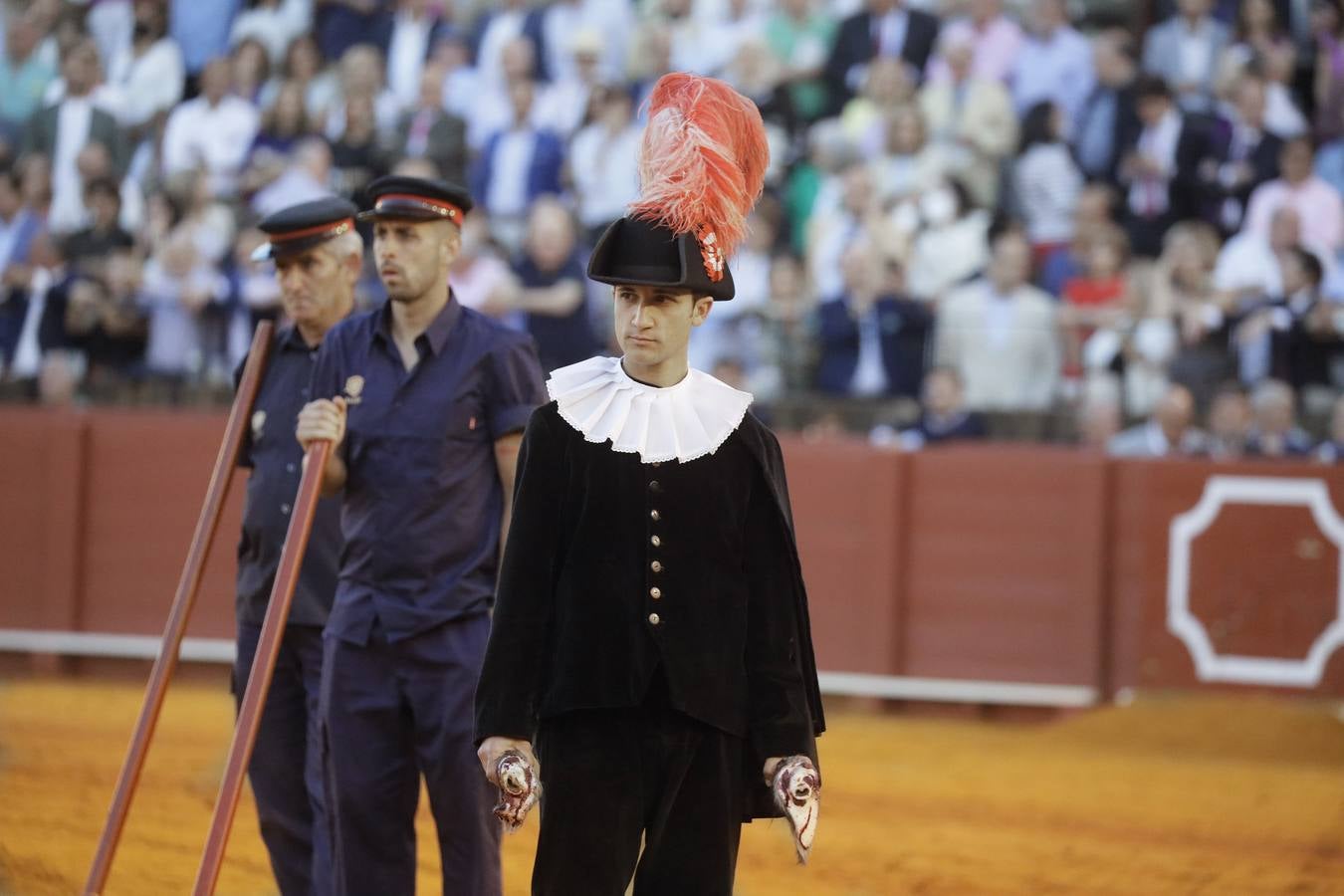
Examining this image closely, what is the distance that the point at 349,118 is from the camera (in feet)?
41.3

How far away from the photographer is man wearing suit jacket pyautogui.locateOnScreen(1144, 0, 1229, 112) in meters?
11.8

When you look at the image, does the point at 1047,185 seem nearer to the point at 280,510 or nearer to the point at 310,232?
the point at 310,232

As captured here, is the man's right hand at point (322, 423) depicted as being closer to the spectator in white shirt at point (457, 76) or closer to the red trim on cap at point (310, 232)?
the red trim on cap at point (310, 232)

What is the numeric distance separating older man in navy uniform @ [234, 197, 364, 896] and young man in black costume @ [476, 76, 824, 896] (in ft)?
5.25

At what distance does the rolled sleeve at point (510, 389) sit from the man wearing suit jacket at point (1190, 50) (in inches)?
322

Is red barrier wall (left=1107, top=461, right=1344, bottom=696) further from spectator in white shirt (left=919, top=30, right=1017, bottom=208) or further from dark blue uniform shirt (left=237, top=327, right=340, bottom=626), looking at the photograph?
dark blue uniform shirt (left=237, top=327, right=340, bottom=626)

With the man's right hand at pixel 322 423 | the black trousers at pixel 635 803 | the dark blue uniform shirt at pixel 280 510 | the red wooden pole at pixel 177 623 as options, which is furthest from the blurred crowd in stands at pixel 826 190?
the black trousers at pixel 635 803

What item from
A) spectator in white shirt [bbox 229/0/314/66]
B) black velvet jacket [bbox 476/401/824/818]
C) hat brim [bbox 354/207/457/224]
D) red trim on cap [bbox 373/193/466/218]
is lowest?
black velvet jacket [bbox 476/401/824/818]

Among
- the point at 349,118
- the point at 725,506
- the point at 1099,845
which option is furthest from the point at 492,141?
the point at 725,506

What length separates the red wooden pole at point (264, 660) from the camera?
4.04 metres

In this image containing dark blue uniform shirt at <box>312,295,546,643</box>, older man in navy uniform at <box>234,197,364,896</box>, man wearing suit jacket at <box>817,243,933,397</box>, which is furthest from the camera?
man wearing suit jacket at <box>817,243,933,397</box>

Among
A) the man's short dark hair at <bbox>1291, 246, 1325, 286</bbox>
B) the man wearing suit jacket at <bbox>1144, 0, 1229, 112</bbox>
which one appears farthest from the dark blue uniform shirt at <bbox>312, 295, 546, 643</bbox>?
the man wearing suit jacket at <bbox>1144, 0, 1229, 112</bbox>

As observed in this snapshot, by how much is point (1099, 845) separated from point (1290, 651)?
3160mm

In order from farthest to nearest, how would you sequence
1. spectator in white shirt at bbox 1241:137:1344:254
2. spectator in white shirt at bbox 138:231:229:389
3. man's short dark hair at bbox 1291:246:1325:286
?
spectator in white shirt at bbox 138:231:229:389, spectator in white shirt at bbox 1241:137:1344:254, man's short dark hair at bbox 1291:246:1325:286
